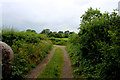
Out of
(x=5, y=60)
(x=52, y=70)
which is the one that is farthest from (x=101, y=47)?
(x=5, y=60)

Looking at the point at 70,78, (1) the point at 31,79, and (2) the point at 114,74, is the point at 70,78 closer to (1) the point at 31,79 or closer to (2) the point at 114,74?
(1) the point at 31,79

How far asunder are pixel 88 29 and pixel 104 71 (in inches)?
112

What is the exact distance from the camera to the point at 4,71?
4652 millimetres

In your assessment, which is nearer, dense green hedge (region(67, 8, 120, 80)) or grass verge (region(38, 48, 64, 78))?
dense green hedge (region(67, 8, 120, 80))

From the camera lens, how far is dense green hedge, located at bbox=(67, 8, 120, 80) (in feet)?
11.9

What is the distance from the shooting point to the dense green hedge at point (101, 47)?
3.61 m

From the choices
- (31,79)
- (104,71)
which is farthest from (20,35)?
(104,71)

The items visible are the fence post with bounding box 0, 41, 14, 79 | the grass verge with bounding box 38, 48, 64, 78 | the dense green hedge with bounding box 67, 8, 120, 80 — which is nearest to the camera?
the dense green hedge with bounding box 67, 8, 120, 80

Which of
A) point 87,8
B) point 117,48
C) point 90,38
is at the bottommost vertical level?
point 117,48

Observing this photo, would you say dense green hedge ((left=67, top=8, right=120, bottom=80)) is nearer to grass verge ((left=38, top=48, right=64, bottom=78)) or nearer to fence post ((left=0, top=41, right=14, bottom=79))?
grass verge ((left=38, top=48, right=64, bottom=78))

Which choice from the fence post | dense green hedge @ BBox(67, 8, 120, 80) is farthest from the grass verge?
the fence post

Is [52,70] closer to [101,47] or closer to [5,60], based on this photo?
[5,60]

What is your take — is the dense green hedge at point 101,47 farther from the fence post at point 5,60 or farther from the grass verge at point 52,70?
the fence post at point 5,60

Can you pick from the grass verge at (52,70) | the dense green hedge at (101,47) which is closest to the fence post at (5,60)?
the grass verge at (52,70)
